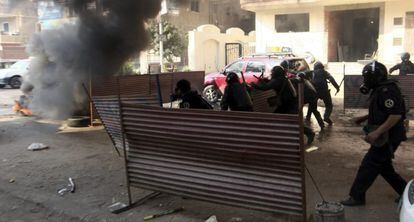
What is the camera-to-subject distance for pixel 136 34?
1130 centimetres

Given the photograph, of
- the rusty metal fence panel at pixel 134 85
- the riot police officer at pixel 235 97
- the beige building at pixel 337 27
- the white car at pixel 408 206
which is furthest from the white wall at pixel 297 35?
the white car at pixel 408 206

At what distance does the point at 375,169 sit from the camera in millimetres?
4070

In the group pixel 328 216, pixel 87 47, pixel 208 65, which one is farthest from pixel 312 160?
pixel 208 65

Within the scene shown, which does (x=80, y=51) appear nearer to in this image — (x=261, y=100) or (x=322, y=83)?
(x=261, y=100)

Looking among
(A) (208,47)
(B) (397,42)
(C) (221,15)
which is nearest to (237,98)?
(B) (397,42)

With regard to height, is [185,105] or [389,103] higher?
[389,103]

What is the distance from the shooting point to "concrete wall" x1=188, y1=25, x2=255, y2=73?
24000 mm

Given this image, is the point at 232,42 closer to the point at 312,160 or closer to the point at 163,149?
the point at 312,160

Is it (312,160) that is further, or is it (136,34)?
(136,34)

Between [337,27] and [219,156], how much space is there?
20099mm

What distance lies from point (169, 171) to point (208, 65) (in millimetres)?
21078

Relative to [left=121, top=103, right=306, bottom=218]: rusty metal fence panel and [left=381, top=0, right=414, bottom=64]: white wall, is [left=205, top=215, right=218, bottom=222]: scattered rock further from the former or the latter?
[left=381, top=0, right=414, bottom=64]: white wall

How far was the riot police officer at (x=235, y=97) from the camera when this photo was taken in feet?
20.2

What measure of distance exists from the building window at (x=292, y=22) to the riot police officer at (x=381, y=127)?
18.8 metres
